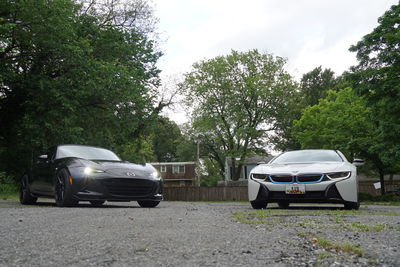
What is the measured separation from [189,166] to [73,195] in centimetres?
6270

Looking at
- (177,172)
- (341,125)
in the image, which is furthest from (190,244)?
(177,172)

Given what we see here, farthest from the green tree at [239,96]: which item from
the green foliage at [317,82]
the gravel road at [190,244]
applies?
the gravel road at [190,244]

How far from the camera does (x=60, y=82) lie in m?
21.5

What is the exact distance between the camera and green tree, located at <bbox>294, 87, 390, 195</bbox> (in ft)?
96.6

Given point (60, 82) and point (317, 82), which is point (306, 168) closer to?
point (60, 82)

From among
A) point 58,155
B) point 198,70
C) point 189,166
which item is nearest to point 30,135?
point 58,155

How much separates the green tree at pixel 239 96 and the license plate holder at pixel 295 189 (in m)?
36.8

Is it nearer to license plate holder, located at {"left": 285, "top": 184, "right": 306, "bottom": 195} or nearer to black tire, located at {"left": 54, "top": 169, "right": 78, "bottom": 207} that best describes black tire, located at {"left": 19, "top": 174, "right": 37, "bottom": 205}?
black tire, located at {"left": 54, "top": 169, "right": 78, "bottom": 207}

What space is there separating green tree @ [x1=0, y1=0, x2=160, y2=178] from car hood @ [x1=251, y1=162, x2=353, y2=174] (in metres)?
11.9

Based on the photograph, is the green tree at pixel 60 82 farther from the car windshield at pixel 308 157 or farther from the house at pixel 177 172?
the house at pixel 177 172

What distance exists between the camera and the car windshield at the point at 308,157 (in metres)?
10.8

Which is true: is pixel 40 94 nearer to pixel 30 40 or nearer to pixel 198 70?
pixel 30 40

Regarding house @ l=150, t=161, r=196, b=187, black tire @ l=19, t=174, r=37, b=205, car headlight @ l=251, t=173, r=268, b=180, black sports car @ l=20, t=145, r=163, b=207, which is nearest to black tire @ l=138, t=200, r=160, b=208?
black sports car @ l=20, t=145, r=163, b=207

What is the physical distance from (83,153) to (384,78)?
59.2ft
